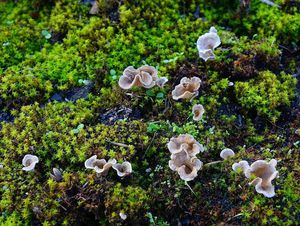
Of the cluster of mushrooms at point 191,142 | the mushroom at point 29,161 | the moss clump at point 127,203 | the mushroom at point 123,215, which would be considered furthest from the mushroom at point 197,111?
the mushroom at point 29,161

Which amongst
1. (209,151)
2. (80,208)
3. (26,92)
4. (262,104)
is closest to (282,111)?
(262,104)

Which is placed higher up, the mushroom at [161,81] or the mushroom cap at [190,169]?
the mushroom at [161,81]

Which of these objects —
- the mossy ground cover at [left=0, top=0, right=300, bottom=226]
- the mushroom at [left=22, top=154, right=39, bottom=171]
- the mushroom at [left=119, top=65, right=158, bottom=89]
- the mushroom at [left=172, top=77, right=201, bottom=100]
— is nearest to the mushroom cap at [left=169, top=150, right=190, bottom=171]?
the mossy ground cover at [left=0, top=0, right=300, bottom=226]

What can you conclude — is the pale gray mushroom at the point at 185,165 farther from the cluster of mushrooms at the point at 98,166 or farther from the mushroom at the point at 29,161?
the mushroom at the point at 29,161

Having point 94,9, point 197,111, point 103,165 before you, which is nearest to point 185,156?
point 197,111

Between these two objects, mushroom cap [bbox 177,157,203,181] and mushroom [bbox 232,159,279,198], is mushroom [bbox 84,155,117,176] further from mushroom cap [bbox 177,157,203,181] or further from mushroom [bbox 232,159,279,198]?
mushroom [bbox 232,159,279,198]

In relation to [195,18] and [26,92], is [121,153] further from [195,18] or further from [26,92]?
[195,18]
